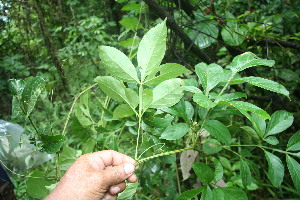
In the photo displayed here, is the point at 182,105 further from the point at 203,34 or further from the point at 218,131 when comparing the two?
the point at 203,34

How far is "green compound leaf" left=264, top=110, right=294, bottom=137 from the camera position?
594mm

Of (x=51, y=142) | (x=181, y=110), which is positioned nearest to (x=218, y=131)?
(x=181, y=110)

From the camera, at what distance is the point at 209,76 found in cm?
51

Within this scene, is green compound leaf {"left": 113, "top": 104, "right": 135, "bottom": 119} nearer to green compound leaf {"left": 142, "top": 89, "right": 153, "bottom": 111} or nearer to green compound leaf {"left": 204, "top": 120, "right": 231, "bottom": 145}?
green compound leaf {"left": 142, "top": 89, "right": 153, "bottom": 111}

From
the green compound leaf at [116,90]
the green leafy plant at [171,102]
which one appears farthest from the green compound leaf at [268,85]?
the green compound leaf at [116,90]

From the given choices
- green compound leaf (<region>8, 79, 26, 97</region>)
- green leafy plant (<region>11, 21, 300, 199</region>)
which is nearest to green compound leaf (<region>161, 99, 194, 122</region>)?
green leafy plant (<region>11, 21, 300, 199</region>)

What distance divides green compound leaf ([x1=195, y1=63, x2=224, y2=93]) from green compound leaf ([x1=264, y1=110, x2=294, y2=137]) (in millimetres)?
213

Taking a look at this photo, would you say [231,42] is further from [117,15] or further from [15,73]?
[117,15]

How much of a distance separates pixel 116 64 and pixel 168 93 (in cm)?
11

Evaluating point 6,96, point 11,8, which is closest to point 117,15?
point 11,8

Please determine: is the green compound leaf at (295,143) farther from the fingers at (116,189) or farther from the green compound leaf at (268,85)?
the fingers at (116,189)

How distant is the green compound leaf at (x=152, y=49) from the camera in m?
0.44

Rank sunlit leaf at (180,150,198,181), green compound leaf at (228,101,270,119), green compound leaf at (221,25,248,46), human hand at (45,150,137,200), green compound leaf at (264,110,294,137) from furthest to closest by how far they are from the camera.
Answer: green compound leaf at (221,25,248,46), sunlit leaf at (180,150,198,181), green compound leaf at (264,110,294,137), human hand at (45,150,137,200), green compound leaf at (228,101,270,119)

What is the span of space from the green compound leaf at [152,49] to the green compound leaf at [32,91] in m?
0.22
